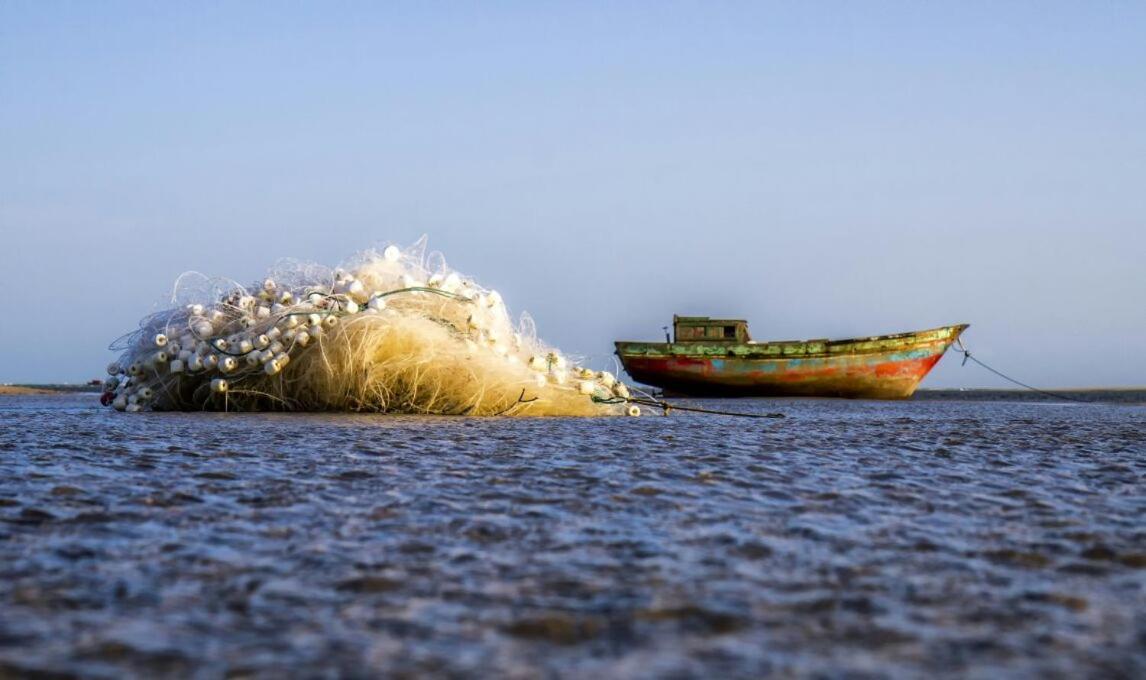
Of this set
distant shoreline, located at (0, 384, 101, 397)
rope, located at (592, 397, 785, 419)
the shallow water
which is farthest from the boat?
the shallow water

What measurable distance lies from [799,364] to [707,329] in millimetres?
3054

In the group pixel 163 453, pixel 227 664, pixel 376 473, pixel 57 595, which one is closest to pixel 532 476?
pixel 376 473

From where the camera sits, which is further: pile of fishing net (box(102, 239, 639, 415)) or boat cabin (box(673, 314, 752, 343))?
boat cabin (box(673, 314, 752, 343))

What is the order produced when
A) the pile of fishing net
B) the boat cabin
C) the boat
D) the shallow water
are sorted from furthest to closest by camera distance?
1. the boat cabin
2. the boat
3. the pile of fishing net
4. the shallow water

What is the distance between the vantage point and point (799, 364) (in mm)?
26906

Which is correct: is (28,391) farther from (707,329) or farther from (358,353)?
(358,353)

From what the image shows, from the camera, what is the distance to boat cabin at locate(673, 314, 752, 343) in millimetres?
28641

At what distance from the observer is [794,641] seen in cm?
192

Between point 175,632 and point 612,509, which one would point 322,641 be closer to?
point 175,632

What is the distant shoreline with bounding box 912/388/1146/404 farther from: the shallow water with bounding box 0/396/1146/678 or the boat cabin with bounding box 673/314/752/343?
the shallow water with bounding box 0/396/1146/678

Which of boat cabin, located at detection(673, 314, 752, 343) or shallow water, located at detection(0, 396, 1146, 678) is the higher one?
boat cabin, located at detection(673, 314, 752, 343)

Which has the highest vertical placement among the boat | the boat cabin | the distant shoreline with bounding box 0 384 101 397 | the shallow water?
the boat cabin

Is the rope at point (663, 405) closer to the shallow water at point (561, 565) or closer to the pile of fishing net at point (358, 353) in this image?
the pile of fishing net at point (358, 353)

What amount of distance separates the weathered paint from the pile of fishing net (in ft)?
54.5
